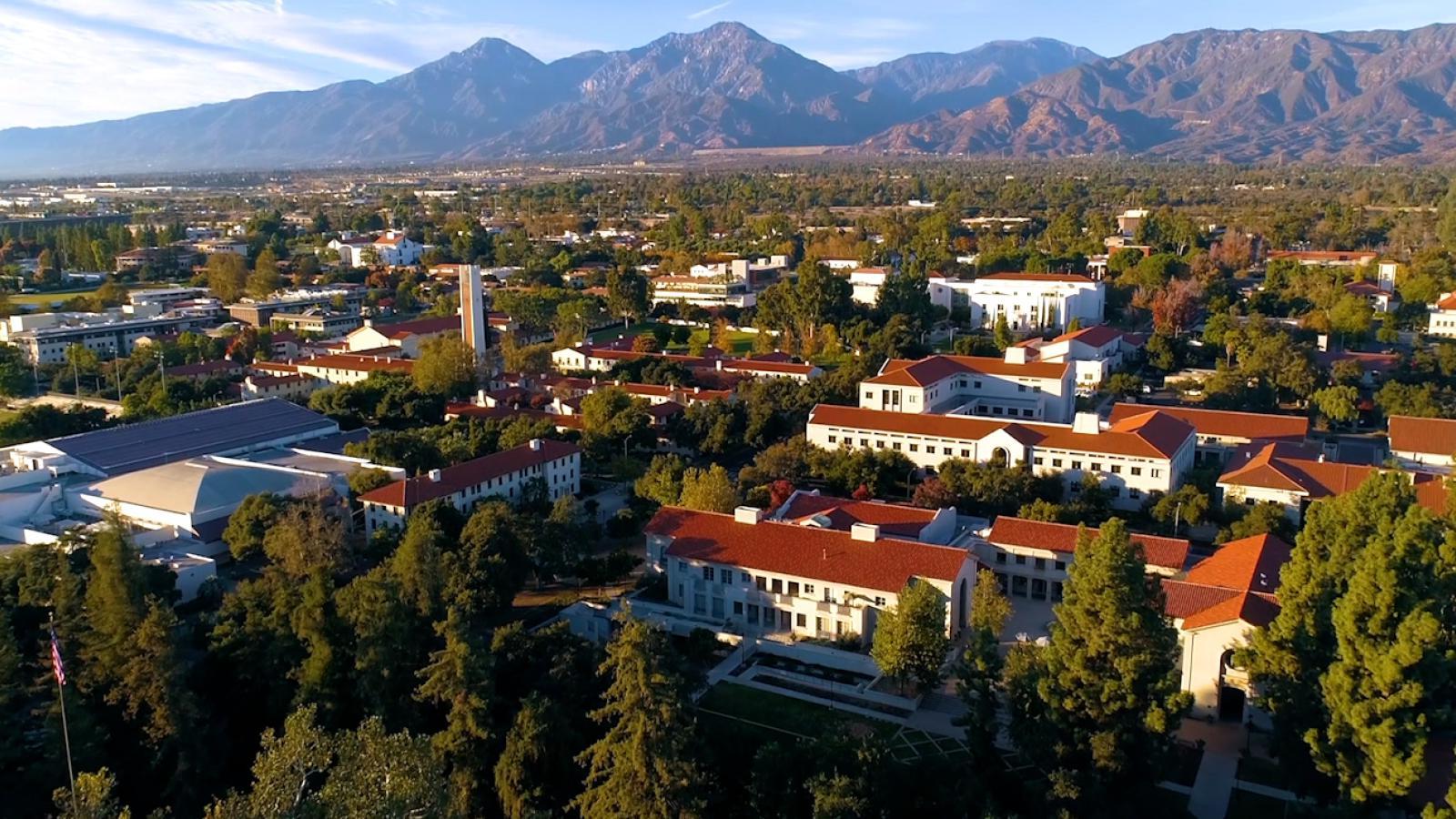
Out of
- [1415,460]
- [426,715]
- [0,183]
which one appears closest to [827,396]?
[1415,460]

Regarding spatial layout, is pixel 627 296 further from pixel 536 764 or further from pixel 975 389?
pixel 536 764

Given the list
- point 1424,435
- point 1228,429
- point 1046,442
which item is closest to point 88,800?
point 1046,442

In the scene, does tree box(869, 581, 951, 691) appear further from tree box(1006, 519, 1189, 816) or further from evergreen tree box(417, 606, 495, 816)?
evergreen tree box(417, 606, 495, 816)

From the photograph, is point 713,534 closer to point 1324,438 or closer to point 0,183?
point 1324,438

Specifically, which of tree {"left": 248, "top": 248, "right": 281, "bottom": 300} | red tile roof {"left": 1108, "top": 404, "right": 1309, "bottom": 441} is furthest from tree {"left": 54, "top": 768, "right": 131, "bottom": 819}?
tree {"left": 248, "top": 248, "right": 281, "bottom": 300}

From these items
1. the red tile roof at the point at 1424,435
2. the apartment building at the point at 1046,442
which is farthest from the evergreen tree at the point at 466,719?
the red tile roof at the point at 1424,435
